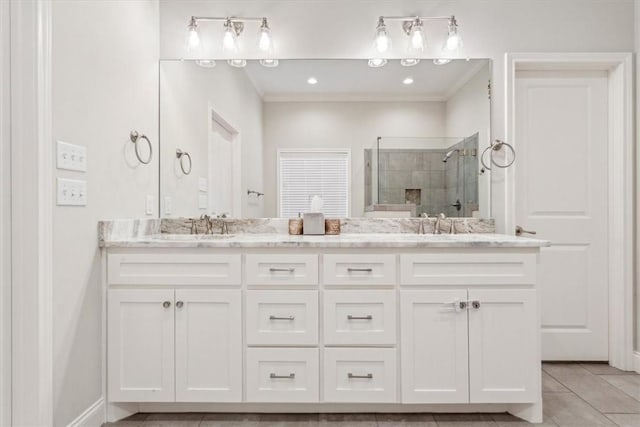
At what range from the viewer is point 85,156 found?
1774mm

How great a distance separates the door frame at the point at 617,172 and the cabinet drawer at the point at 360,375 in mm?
1190

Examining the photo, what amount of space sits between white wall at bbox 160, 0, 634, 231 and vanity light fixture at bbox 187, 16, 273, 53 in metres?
0.04

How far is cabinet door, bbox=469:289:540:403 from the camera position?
185 cm

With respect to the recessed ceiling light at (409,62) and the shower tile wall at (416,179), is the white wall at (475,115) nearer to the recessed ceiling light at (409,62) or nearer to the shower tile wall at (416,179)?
the shower tile wall at (416,179)

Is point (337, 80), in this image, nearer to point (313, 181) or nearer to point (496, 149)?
point (313, 181)

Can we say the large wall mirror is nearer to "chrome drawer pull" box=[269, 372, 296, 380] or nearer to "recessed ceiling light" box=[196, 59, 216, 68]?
"recessed ceiling light" box=[196, 59, 216, 68]

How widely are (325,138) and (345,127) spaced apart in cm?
14

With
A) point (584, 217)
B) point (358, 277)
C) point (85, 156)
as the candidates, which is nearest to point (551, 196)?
point (584, 217)

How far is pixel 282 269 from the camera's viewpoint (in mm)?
1886

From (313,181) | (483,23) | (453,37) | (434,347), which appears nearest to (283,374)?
(434,347)

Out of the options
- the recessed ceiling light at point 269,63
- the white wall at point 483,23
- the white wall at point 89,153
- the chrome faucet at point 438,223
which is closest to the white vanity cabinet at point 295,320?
the white wall at point 89,153

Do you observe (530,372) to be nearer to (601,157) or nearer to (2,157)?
(601,157)

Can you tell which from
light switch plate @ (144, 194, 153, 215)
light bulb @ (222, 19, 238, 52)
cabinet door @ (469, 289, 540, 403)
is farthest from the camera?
light bulb @ (222, 19, 238, 52)

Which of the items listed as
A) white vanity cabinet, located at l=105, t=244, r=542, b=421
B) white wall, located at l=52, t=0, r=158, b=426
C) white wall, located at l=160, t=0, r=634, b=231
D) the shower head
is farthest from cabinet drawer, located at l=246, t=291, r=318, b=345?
white wall, located at l=160, t=0, r=634, b=231
